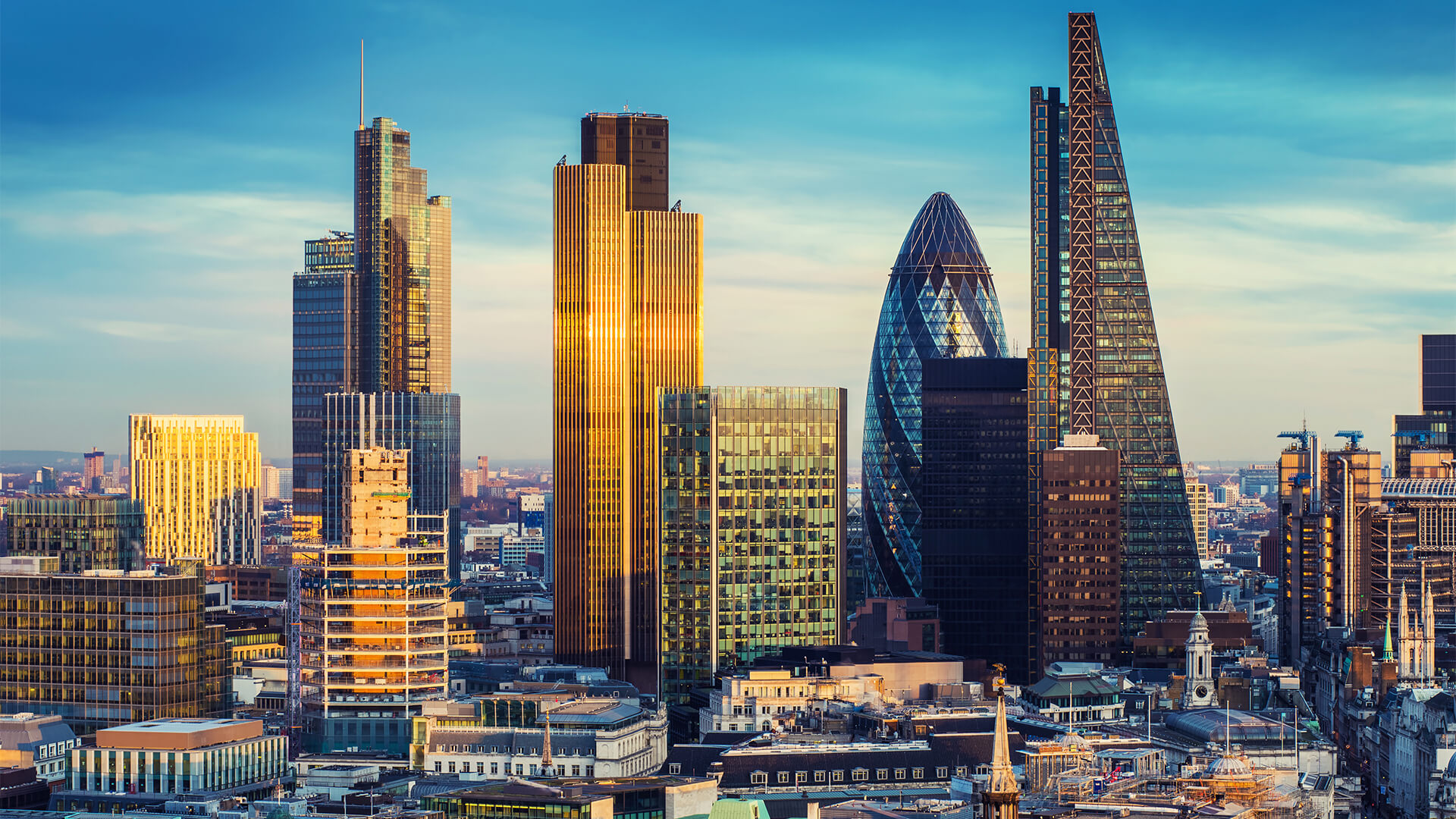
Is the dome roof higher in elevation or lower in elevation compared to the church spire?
lower

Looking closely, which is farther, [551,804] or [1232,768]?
[551,804]

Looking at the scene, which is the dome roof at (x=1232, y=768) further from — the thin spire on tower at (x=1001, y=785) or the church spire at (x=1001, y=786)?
the thin spire on tower at (x=1001, y=785)

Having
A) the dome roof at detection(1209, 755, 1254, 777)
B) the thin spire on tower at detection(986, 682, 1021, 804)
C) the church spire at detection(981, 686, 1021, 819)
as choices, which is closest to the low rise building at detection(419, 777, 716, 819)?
the dome roof at detection(1209, 755, 1254, 777)

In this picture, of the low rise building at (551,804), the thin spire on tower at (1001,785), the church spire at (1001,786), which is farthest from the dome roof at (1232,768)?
the thin spire on tower at (1001,785)

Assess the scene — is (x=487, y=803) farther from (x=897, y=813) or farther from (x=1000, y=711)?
(x=1000, y=711)

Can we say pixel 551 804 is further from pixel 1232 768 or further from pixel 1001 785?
pixel 1001 785

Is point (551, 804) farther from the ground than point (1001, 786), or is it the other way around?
point (1001, 786)

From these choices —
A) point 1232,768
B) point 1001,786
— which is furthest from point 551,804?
point 1001,786

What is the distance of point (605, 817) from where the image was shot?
192 metres

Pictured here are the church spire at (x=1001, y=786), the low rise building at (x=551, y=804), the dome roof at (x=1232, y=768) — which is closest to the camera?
the church spire at (x=1001, y=786)

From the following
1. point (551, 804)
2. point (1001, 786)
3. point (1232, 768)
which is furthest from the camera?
point (551, 804)

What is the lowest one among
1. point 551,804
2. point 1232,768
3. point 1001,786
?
point 551,804

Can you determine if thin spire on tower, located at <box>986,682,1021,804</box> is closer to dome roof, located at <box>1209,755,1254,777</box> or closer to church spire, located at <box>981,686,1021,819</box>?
church spire, located at <box>981,686,1021,819</box>

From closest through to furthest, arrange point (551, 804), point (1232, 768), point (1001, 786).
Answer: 1. point (1001, 786)
2. point (1232, 768)
3. point (551, 804)
